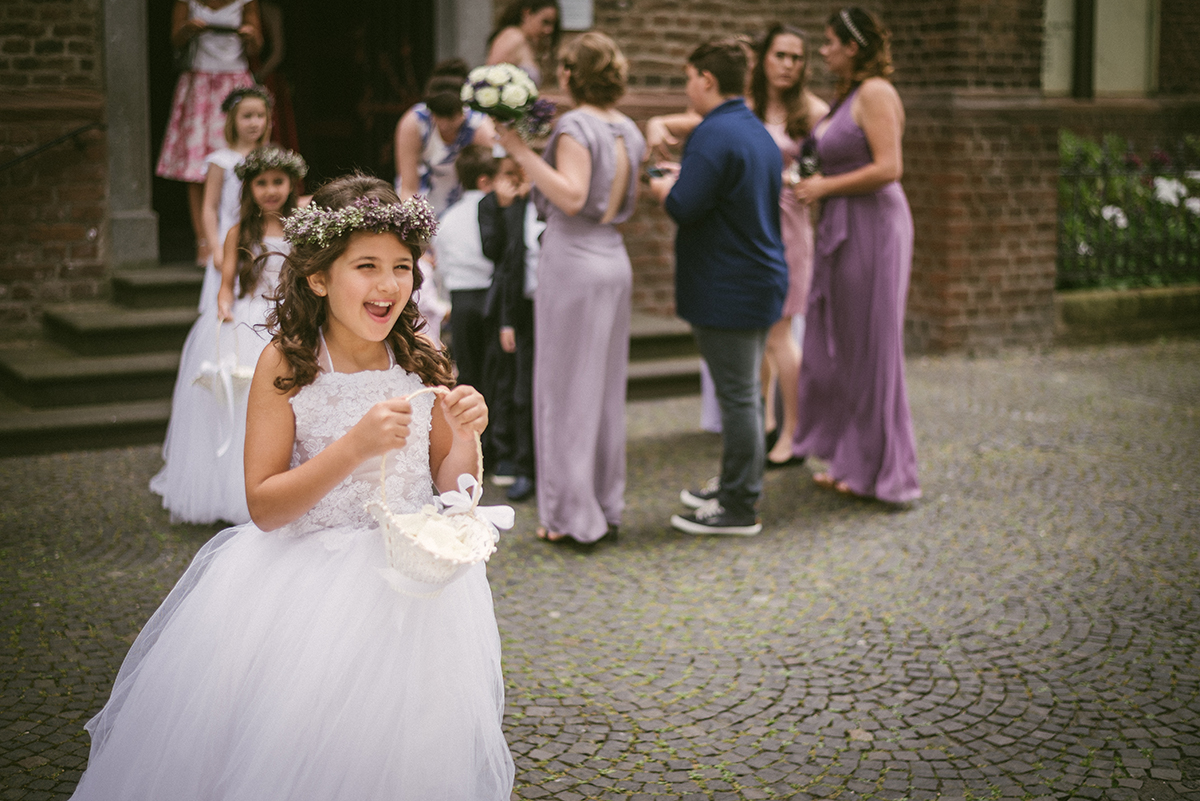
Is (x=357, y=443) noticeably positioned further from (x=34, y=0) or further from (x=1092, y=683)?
(x=34, y=0)

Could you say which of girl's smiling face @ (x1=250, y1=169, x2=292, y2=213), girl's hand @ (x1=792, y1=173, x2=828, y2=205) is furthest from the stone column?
girl's hand @ (x1=792, y1=173, x2=828, y2=205)

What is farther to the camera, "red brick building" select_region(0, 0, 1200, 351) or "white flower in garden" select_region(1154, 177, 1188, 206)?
"white flower in garden" select_region(1154, 177, 1188, 206)

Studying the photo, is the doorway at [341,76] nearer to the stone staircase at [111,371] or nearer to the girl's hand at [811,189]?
the stone staircase at [111,371]

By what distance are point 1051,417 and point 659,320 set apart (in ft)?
9.71

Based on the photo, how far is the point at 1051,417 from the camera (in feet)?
25.5

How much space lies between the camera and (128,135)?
26.6ft

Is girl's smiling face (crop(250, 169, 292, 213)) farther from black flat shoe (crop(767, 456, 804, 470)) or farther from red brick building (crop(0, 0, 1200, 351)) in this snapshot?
red brick building (crop(0, 0, 1200, 351))

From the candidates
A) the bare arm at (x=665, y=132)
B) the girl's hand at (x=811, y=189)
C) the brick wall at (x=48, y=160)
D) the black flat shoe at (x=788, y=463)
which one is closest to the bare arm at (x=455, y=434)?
the bare arm at (x=665, y=132)

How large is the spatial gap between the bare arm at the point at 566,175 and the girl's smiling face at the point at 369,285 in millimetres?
2490

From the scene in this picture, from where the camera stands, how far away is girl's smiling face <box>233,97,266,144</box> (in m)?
6.25

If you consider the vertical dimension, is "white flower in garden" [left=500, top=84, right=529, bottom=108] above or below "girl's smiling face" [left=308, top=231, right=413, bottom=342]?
above

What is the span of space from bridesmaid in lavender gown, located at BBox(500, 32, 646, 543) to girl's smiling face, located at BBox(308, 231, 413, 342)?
2600mm

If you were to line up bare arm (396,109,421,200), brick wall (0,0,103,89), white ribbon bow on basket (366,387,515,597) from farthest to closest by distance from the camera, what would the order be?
brick wall (0,0,103,89) < bare arm (396,109,421,200) < white ribbon bow on basket (366,387,515,597)

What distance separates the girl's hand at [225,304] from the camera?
536cm
